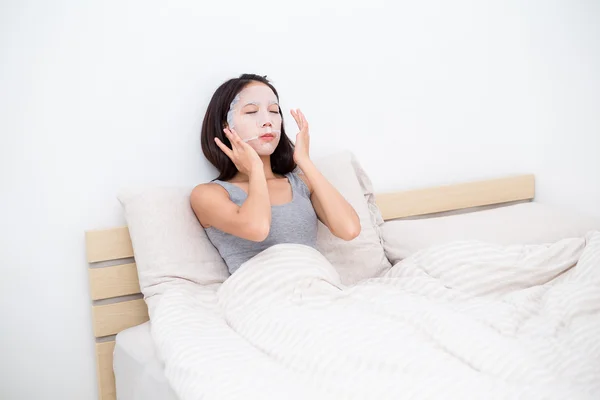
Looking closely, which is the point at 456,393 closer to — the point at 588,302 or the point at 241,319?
the point at 588,302

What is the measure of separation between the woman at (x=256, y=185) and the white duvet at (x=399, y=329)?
0.12m

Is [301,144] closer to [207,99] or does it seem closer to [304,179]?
[304,179]

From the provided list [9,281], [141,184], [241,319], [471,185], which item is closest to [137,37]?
[141,184]

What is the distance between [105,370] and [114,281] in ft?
0.82

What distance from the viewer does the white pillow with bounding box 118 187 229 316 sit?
1635 millimetres

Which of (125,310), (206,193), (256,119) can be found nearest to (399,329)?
(206,193)

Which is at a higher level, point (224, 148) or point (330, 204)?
point (224, 148)

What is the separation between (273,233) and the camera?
5.54ft

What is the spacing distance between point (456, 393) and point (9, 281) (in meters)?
1.30

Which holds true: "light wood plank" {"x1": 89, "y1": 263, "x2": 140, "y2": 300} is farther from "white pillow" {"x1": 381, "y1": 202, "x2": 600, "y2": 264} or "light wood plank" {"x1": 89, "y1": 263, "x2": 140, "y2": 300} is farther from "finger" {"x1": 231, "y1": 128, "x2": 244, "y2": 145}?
"white pillow" {"x1": 381, "y1": 202, "x2": 600, "y2": 264}

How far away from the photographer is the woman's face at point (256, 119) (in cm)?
175

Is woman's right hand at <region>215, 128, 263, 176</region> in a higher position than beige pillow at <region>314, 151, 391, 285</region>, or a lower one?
higher

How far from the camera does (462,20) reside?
2.36 metres

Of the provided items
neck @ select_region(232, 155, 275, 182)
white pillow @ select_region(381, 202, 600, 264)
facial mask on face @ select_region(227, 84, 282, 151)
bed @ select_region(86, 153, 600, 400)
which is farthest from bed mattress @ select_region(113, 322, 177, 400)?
white pillow @ select_region(381, 202, 600, 264)
